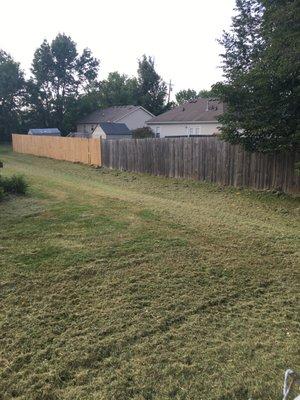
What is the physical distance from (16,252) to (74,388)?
2973mm

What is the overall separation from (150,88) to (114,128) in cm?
1631

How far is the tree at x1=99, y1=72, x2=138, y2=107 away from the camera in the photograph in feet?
167

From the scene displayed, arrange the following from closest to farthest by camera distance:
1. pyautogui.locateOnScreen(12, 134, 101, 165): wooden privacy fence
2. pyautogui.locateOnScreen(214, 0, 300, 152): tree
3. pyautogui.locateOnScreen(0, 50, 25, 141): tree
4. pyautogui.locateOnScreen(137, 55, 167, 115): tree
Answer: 1. pyautogui.locateOnScreen(214, 0, 300, 152): tree
2. pyautogui.locateOnScreen(12, 134, 101, 165): wooden privacy fence
3. pyautogui.locateOnScreen(0, 50, 25, 141): tree
4. pyautogui.locateOnScreen(137, 55, 167, 115): tree

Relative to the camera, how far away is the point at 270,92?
8594 millimetres

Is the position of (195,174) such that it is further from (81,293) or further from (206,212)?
(81,293)

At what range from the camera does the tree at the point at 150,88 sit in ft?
161

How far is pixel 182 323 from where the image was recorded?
350 cm

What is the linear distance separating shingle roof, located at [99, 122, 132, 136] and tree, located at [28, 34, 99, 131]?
10778 mm

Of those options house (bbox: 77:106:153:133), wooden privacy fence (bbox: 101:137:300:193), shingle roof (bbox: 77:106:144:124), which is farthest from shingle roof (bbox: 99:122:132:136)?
wooden privacy fence (bbox: 101:137:300:193)

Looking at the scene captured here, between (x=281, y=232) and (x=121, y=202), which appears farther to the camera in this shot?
(x=121, y=202)

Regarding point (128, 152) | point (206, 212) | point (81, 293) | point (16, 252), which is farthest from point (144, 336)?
point (128, 152)

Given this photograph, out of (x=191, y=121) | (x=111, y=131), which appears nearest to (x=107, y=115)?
(x=111, y=131)

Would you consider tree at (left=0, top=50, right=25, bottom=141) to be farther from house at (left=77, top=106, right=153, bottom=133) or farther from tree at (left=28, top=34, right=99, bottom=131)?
house at (left=77, top=106, right=153, bottom=133)

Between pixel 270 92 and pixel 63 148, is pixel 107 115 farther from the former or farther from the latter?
pixel 270 92
